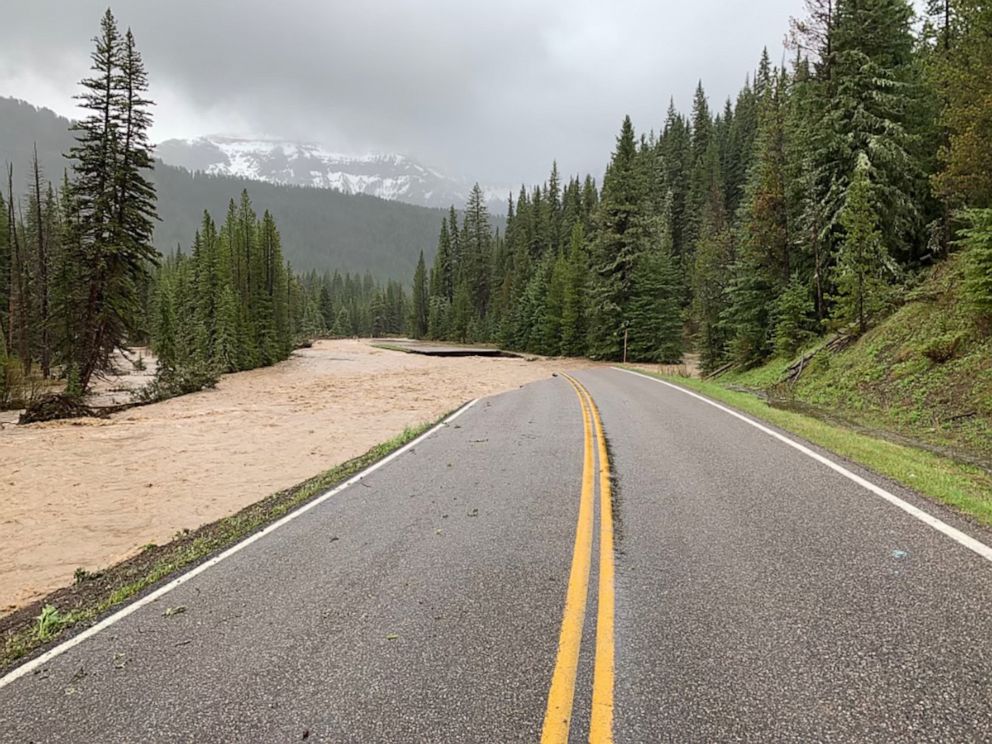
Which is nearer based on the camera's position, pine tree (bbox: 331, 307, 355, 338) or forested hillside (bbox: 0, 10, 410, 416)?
forested hillside (bbox: 0, 10, 410, 416)

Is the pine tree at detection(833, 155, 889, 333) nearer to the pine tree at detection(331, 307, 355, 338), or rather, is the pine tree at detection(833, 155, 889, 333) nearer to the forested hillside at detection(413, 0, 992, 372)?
the forested hillside at detection(413, 0, 992, 372)

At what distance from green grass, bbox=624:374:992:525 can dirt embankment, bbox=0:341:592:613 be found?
29.7ft

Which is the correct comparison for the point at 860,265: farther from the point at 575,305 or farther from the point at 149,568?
the point at 575,305

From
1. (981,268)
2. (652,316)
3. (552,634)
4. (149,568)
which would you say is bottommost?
(149,568)

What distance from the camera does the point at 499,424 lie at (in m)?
12.2

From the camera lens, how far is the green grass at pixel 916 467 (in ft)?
18.5

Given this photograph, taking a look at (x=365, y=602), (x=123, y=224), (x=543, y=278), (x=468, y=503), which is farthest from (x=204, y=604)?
(x=543, y=278)

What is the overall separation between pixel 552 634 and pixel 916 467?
6714 mm

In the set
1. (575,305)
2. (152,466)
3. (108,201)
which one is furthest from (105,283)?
(575,305)

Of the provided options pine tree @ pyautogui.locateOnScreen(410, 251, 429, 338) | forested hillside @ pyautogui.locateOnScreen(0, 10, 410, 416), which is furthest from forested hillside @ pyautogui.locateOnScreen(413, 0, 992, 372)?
pine tree @ pyautogui.locateOnScreen(410, 251, 429, 338)

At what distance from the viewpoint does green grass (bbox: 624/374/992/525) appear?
222 inches

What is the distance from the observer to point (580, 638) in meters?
3.24

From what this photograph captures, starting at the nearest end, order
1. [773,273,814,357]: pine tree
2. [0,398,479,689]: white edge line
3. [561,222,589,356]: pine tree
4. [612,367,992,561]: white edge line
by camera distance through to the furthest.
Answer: [0,398,479,689]: white edge line, [612,367,992,561]: white edge line, [773,273,814,357]: pine tree, [561,222,589,356]: pine tree

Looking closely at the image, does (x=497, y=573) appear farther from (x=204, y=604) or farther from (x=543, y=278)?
(x=543, y=278)
